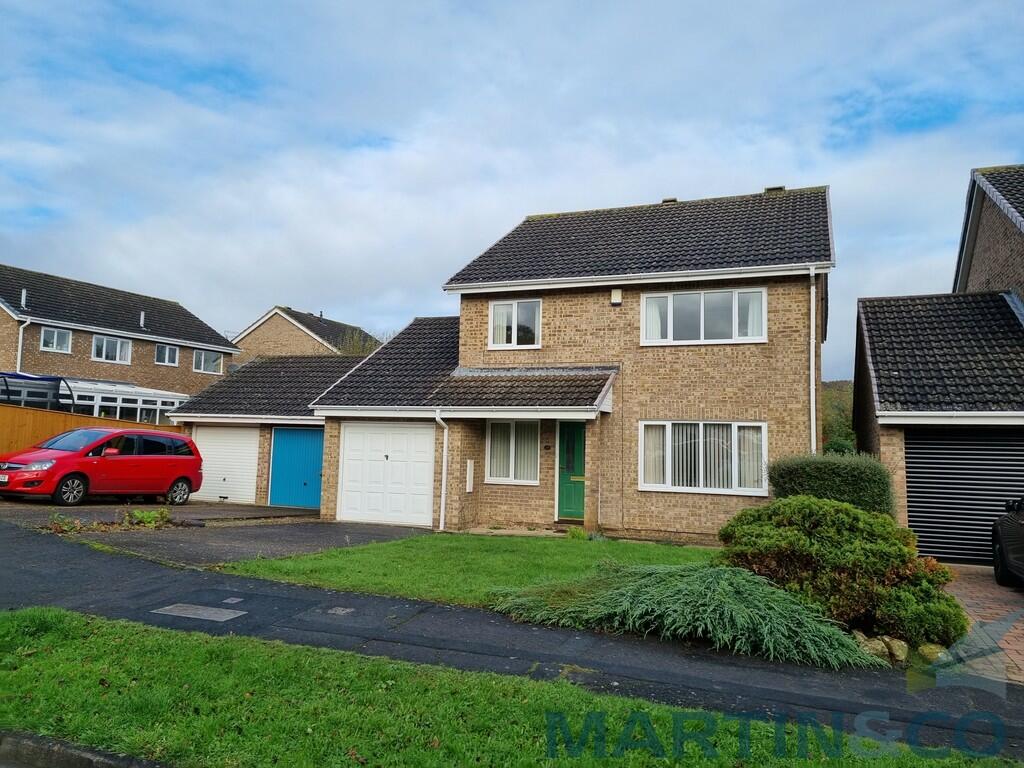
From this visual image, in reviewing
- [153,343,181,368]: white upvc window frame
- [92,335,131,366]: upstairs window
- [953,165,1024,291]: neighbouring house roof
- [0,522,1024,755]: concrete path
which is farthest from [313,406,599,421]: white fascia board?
[153,343,181,368]: white upvc window frame

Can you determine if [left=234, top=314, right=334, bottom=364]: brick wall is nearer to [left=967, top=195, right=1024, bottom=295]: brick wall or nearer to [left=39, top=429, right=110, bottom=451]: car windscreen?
[left=39, top=429, right=110, bottom=451]: car windscreen

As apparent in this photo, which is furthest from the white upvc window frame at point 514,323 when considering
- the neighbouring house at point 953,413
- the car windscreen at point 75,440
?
the car windscreen at point 75,440

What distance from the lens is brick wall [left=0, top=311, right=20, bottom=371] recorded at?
102 feet

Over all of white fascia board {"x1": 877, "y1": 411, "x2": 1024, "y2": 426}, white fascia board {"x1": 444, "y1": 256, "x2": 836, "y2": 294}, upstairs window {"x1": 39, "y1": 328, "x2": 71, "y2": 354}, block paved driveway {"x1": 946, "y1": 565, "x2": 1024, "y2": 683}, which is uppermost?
upstairs window {"x1": 39, "y1": 328, "x2": 71, "y2": 354}

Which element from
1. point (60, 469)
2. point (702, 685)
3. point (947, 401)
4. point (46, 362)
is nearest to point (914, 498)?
point (947, 401)

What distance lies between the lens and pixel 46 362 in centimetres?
3228

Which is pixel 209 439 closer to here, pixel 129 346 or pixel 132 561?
pixel 132 561

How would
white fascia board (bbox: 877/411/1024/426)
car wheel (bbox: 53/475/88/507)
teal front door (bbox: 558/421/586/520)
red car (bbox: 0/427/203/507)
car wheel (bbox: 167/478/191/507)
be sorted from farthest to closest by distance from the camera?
1. car wheel (bbox: 167/478/191/507)
2. teal front door (bbox: 558/421/586/520)
3. car wheel (bbox: 53/475/88/507)
4. red car (bbox: 0/427/203/507)
5. white fascia board (bbox: 877/411/1024/426)

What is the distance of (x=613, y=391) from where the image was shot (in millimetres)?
16000

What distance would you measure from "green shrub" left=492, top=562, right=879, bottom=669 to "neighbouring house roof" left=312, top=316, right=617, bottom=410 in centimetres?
696

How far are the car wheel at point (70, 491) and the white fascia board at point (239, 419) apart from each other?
15.9 ft

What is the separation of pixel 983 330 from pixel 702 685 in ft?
41.3

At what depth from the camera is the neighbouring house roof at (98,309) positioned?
32562 millimetres

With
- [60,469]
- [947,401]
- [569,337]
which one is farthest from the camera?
[569,337]
